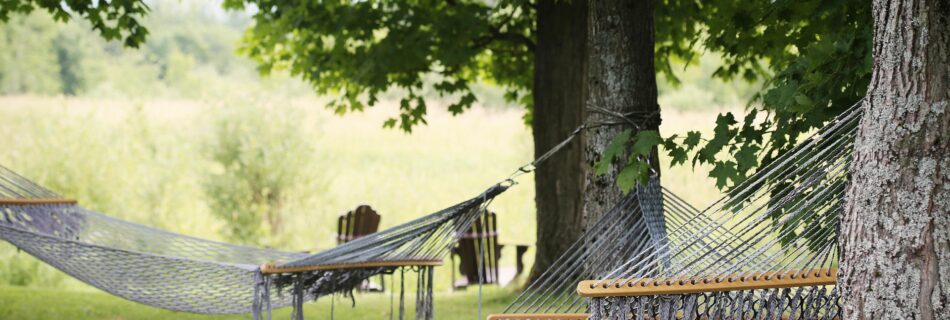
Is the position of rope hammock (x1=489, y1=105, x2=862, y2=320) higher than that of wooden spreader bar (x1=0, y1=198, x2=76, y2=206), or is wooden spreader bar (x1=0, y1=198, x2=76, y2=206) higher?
wooden spreader bar (x1=0, y1=198, x2=76, y2=206)

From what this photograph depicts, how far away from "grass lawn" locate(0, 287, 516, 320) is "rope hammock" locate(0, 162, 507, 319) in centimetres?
129

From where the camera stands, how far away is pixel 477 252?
7.77 meters

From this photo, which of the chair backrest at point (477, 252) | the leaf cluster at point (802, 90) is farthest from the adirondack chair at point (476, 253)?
the leaf cluster at point (802, 90)

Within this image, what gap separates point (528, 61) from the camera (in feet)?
21.2

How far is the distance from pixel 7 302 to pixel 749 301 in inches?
190

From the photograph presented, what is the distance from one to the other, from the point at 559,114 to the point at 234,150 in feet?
16.8

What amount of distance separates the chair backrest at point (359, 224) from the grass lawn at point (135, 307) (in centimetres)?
77

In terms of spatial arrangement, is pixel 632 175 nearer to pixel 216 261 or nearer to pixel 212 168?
pixel 216 261

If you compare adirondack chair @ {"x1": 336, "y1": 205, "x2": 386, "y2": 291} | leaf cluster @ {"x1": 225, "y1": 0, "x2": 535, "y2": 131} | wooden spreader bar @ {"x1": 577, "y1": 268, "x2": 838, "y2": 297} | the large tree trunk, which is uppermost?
leaf cluster @ {"x1": 225, "y1": 0, "x2": 535, "y2": 131}

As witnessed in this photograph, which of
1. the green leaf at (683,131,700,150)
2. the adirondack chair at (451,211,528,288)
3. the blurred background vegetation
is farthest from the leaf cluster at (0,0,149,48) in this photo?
the adirondack chair at (451,211,528,288)

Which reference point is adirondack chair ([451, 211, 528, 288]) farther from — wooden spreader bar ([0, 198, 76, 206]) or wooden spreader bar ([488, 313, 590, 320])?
wooden spreader bar ([488, 313, 590, 320])

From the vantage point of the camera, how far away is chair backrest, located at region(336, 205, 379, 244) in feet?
24.0

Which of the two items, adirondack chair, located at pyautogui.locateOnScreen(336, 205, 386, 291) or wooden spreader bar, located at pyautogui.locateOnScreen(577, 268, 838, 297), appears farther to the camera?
adirondack chair, located at pyautogui.locateOnScreen(336, 205, 386, 291)

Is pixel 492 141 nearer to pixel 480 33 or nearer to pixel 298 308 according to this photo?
pixel 480 33
